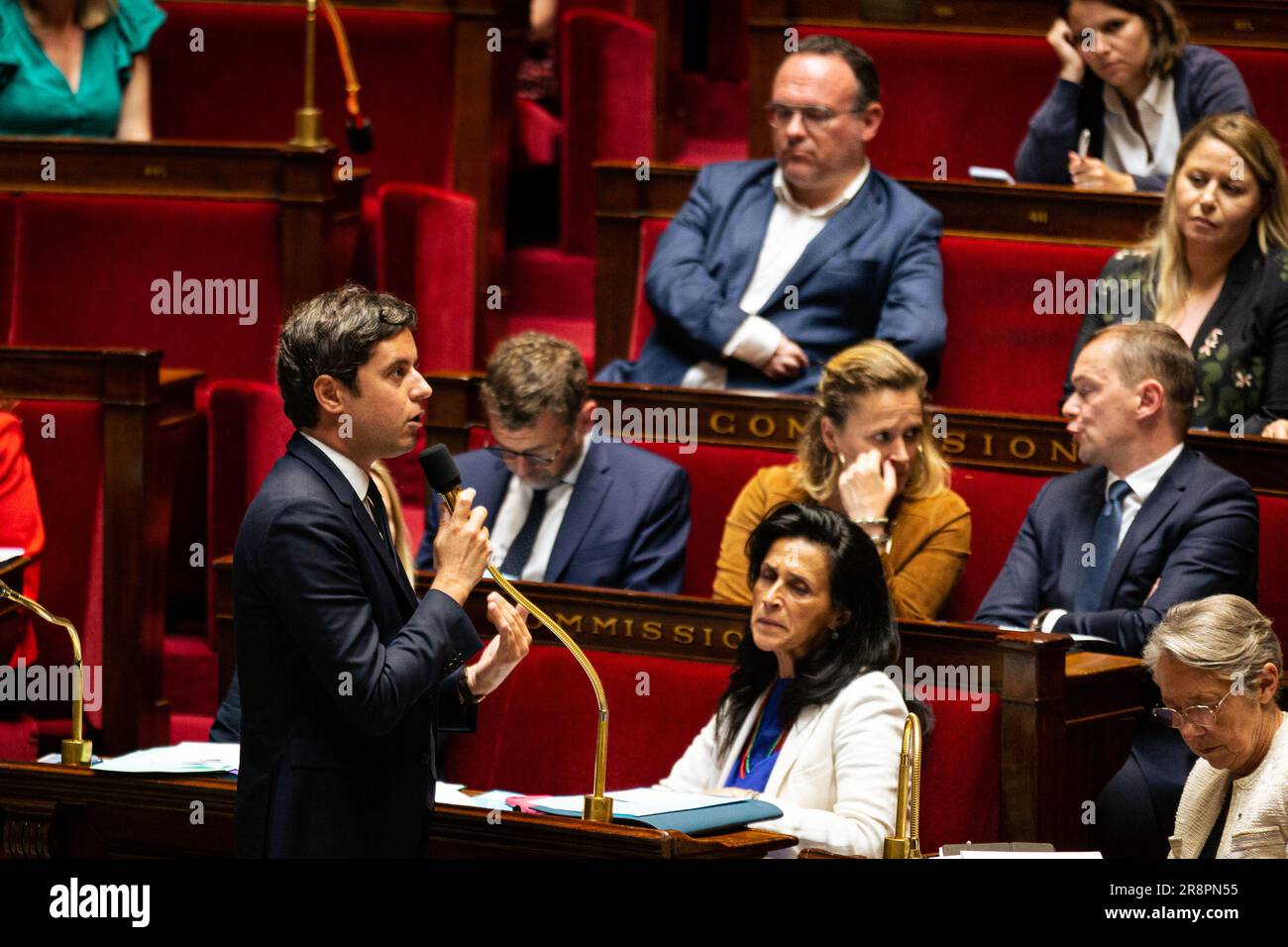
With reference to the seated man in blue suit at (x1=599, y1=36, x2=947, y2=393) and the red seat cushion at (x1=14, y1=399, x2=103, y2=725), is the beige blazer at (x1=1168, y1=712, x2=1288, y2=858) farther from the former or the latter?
the red seat cushion at (x1=14, y1=399, x2=103, y2=725)

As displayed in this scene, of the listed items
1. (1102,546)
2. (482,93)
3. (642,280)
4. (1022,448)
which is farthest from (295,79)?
(1102,546)

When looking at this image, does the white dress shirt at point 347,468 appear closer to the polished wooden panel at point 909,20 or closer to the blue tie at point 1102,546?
the blue tie at point 1102,546

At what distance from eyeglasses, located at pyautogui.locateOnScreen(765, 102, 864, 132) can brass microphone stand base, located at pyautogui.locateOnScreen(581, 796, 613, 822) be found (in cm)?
76

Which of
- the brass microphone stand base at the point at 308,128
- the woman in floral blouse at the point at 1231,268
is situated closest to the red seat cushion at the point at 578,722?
the woman in floral blouse at the point at 1231,268

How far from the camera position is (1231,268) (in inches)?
54.5

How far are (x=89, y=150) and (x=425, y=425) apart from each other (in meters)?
0.40

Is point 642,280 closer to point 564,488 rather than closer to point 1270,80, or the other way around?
point 564,488

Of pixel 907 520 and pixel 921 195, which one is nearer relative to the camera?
pixel 907 520

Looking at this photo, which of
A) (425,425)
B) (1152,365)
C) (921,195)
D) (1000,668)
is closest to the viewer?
(1000,668)
